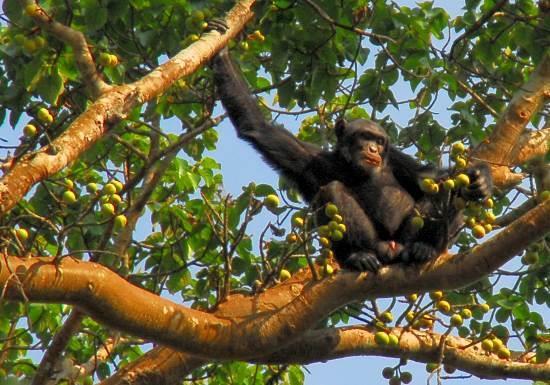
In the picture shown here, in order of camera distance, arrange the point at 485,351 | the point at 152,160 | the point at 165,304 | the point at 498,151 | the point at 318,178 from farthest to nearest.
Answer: the point at 318,178 < the point at 152,160 < the point at 498,151 < the point at 485,351 < the point at 165,304

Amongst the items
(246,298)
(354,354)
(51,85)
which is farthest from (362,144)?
(51,85)

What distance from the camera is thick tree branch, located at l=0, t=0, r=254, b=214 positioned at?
403 cm

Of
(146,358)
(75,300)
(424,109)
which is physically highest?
(424,109)

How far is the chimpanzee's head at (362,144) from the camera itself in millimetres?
8258

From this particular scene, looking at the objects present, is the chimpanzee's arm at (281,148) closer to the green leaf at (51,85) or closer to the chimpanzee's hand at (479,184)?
the chimpanzee's hand at (479,184)

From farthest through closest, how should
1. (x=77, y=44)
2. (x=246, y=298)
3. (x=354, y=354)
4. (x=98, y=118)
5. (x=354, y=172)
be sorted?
(x=354, y=172)
(x=354, y=354)
(x=246, y=298)
(x=77, y=44)
(x=98, y=118)

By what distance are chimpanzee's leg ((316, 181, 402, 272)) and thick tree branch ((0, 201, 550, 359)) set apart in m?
1.40

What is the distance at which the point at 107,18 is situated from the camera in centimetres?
606

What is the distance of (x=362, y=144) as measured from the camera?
26.9 ft

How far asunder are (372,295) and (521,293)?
251 centimetres

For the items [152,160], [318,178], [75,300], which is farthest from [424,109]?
[75,300]

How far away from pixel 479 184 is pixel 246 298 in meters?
1.63

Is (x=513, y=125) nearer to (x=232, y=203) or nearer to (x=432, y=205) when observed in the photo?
(x=432, y=205)

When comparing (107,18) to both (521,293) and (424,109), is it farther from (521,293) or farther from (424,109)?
(521,293)
